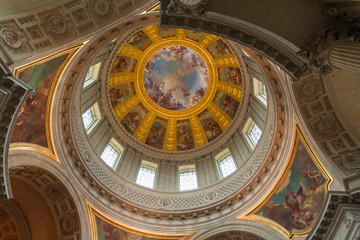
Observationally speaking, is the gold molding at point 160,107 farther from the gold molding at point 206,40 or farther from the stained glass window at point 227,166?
the stained glass window at point 227,166

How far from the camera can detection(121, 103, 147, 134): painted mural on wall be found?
921 inches

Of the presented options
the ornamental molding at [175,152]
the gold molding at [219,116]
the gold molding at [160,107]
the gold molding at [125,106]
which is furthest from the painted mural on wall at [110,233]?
the gold molding at [160,107]

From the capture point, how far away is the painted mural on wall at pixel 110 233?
1443 cm

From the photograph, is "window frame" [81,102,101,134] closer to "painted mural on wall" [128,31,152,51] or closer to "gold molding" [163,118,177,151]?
"painted mural on wall" [128,31,152,51]

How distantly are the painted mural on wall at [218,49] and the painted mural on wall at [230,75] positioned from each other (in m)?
1.38

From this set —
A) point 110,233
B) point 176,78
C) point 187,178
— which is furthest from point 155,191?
point 176,78

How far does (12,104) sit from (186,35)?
18.7 m

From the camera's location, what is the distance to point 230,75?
2408 cm

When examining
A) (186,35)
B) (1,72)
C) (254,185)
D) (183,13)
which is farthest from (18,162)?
(186,35)

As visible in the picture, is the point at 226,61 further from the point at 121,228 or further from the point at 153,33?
the point at 121,228

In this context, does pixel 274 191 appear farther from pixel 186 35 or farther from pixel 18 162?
pixel 186 35

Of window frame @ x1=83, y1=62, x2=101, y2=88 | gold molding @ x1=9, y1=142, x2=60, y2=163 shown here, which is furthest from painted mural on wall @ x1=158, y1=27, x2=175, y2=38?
gold molding @ x1=9, y1=142, x2=60, y2=163

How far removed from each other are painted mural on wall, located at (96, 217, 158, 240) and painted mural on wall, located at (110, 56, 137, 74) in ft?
39.1

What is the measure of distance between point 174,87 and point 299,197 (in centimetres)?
1791
